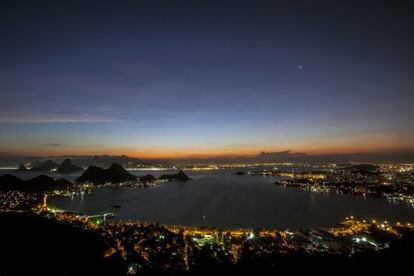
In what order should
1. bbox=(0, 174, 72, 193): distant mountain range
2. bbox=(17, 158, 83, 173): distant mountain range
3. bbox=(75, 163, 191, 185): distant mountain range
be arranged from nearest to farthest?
1. bbox=(0, 174, 72, 193): distant mountain range
2. bbox=(75, 163, 191, 185): distant mountain range
3. bbox=(17, 158, 83, 173): distant mountain range

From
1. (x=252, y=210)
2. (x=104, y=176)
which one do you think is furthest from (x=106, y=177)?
(x=252, y=210)

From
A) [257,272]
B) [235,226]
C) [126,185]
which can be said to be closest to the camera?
[257,272]

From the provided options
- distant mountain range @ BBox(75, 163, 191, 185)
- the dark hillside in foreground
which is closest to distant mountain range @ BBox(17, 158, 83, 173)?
distant mountain range @ BBox(75, 163, 191, 185)

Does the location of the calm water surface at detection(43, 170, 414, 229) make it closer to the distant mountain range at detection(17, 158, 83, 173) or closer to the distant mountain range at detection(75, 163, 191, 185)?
the distant mountain range at detection(75, 163, 191, 185)

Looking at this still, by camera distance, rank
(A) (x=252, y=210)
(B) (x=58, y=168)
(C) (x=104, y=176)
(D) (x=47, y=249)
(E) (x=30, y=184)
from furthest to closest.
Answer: (B) (x=58, y=168), (C) (x=104, y=176), (E) (x=30, y=184), (A) (x=252, y=210), (D) (x=47, y=249)

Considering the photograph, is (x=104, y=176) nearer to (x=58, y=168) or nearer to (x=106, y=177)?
(x=106, y=177)

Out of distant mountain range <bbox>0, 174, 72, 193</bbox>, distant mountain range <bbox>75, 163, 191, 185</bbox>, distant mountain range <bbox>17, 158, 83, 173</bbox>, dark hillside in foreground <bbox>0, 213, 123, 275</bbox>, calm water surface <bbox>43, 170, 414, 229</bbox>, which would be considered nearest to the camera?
dark hillside in foreground <bbox>0, 213, 123, 275</bbox>

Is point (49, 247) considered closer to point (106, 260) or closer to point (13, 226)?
point (106, 260)

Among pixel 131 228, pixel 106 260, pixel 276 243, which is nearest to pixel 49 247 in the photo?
pixel 106 260

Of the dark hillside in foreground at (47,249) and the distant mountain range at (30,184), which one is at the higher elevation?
the dark hillside in foreground at (47,249)

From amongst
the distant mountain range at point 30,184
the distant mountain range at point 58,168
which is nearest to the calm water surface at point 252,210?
the distant mountain range at point 30,184

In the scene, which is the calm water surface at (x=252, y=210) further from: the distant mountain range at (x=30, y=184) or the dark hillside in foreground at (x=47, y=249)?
the distant mountain range at (x=30, y=184)
